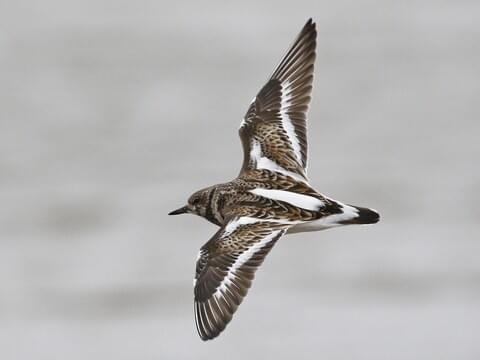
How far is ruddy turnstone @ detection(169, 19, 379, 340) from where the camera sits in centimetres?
487

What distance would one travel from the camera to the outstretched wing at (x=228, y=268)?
4824mm

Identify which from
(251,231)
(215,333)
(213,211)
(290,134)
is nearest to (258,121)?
(290,134)

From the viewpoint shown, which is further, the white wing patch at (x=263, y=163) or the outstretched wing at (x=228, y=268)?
the white wing patch at (x=263, y=163)

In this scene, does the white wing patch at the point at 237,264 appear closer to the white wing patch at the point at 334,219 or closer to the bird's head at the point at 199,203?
the white wing patch at the point at 334,219

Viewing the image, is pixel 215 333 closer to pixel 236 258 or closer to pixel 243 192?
pixel 236 258

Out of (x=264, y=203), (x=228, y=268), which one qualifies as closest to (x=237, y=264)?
(x=228, y=268)

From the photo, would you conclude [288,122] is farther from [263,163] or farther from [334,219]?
[334,219]

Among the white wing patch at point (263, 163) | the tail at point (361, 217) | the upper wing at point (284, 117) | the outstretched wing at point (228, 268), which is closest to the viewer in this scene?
the outstretched wing at point (228, 268)

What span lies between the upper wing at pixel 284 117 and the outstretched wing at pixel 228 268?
1.99 ft

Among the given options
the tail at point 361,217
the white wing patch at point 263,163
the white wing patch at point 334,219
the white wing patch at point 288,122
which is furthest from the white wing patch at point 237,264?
the white wing patch at point 288,122

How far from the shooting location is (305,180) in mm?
5488

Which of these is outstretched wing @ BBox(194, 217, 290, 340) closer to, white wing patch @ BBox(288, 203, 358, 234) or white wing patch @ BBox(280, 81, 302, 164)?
white wing patch @ BBox(288, 203, 358, 234)

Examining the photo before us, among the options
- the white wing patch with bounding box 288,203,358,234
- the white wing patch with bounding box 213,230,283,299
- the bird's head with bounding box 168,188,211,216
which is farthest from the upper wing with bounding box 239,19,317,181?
the white wing patch with bounding box 213,230,283,299

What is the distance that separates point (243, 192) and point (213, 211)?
195mm
